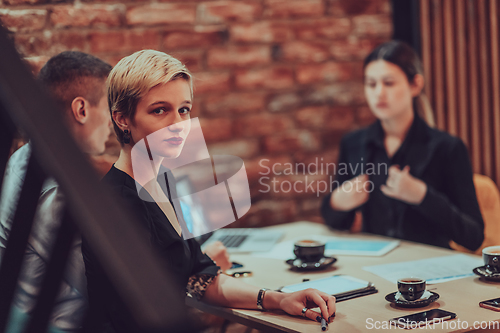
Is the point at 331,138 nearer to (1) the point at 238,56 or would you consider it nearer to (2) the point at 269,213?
(2) the point at 269,213

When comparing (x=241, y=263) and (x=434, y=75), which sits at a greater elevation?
(x=434, y=75)

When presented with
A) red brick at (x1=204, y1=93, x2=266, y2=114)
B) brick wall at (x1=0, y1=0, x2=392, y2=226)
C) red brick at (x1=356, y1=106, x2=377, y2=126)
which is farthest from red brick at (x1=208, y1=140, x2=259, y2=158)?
red brick at (x1=356, y1=106, x2=377, y2=126)

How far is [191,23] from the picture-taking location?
2.14m

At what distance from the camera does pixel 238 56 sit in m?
2.24

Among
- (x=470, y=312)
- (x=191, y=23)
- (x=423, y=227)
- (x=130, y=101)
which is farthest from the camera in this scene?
(x=191, y=23)

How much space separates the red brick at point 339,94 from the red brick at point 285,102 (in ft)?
0.21

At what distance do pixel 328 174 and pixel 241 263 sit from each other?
109 centimetres

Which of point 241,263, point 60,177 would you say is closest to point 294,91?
point 241,263

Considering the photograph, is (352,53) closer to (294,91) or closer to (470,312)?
(294,91)

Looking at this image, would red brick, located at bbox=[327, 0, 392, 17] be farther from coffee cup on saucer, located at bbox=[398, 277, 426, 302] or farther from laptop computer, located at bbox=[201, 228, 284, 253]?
coffee cup on saucer, located at bbox=[398, 277, 426, 302]

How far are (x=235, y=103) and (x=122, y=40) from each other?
57 cm

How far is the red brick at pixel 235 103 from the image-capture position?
7.22ft

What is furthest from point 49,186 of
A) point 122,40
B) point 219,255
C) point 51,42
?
point 122,40

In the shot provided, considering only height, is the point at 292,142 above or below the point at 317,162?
above
